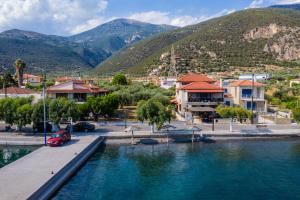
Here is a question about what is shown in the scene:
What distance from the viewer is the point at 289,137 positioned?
4725 centimetres

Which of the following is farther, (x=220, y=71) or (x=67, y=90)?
(x=220, y=71)

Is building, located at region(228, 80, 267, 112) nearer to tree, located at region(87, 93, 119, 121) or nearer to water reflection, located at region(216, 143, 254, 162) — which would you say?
water reflection, located at region(216, 143, 254, 162)

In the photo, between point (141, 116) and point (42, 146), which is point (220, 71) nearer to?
point (141, 116)

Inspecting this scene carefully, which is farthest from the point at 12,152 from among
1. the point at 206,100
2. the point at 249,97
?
the point at 249,97

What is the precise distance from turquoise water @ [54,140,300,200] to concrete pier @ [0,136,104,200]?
95 centimetres

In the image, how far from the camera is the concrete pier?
2402 centimetres

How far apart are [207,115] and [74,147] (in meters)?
26.7

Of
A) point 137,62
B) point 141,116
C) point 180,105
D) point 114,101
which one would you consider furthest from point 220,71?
point 141,116

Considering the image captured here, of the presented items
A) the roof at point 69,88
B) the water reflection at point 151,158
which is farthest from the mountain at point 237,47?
the water reflection at point 151,158

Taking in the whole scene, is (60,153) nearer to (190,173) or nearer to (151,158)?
(151,158)

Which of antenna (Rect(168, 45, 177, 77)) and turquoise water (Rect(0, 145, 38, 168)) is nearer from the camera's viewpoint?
turquoise water (Rect(0, 145, 38, 168))

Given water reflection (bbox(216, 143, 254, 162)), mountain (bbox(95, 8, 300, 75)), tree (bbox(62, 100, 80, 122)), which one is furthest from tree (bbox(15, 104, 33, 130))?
mountain (bbox(95, 8, 300, 75))

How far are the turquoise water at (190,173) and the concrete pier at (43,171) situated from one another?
Result: 0.95m

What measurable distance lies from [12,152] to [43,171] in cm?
1251
